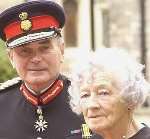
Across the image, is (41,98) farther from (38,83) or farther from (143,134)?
(143,134)

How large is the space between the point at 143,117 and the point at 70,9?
9131 mm

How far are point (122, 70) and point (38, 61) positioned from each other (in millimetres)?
552

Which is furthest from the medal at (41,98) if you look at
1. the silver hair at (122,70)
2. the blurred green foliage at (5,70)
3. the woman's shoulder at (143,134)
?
the blurred green foliage at (5,70)

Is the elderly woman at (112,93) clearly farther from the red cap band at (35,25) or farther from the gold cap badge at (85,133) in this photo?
the red cap band at (35,25)

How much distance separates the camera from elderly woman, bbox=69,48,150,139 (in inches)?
140

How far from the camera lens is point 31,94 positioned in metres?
4.17

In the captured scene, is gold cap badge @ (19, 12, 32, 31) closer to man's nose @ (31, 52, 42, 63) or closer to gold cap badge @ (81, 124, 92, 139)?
man's nose @ (31, 52, 42, 63)

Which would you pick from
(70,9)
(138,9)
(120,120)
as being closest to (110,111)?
(120,120)

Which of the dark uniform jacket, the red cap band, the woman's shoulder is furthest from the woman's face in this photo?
the red cap band

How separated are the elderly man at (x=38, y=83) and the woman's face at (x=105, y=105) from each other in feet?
1.54

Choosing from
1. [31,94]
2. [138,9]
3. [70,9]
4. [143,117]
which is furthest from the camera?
[70,9]

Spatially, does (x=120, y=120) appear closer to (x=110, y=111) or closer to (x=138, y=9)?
(x=110, y=111)

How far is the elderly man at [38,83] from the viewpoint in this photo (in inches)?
158

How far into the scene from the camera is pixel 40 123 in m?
4.21
